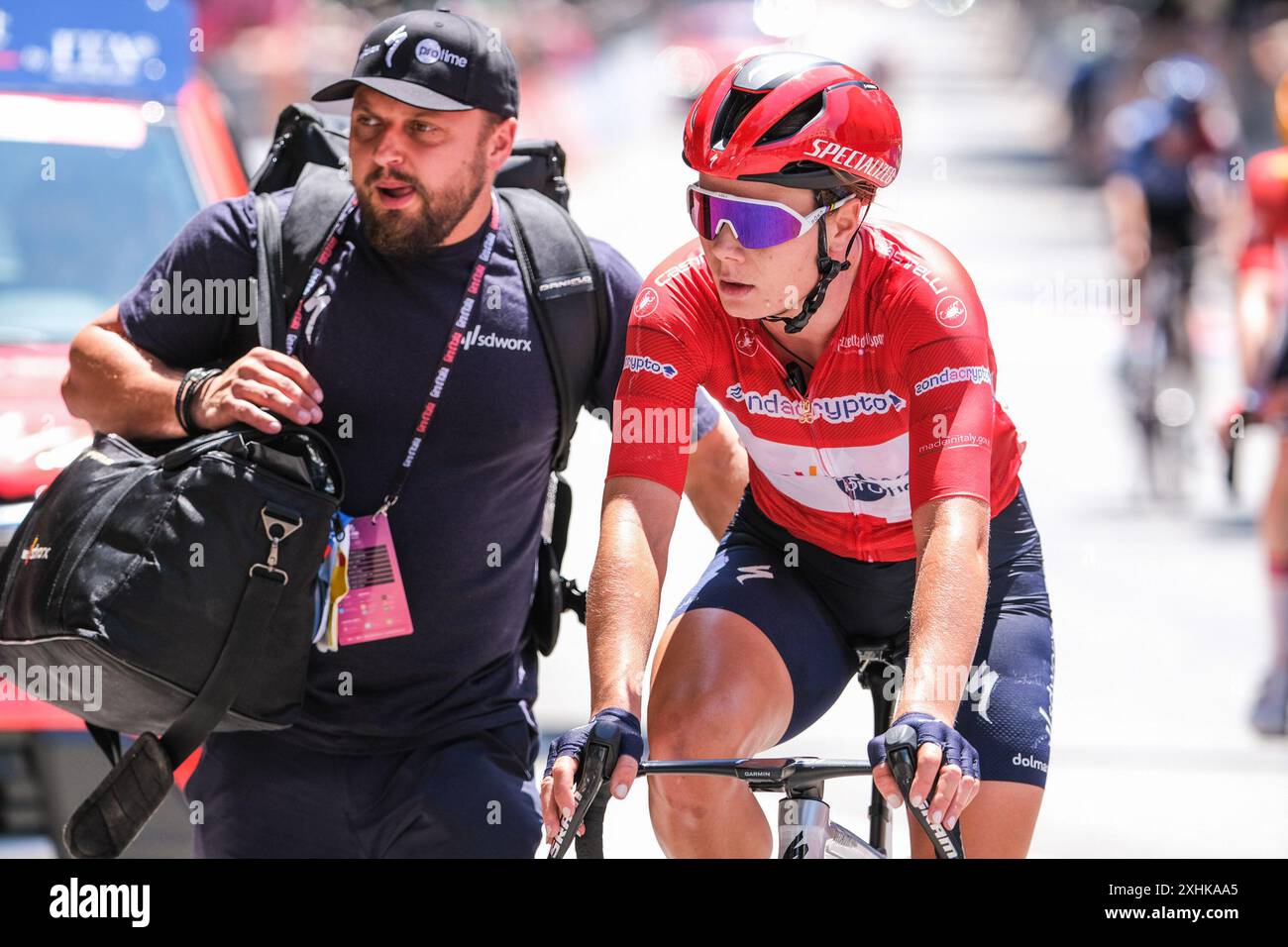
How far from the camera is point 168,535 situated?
402cm

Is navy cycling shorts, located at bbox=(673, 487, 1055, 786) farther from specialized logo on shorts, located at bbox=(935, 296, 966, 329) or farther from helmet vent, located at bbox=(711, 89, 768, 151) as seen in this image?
helmet vent, located at bbox=(711, 89, 768, 151)

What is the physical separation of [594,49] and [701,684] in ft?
107

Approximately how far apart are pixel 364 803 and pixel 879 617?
1.24 meters

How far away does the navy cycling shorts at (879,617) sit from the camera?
3.91 metres

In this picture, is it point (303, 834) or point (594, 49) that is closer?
point (303, 834)

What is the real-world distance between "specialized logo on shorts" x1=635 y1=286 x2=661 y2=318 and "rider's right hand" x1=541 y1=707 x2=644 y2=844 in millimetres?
894

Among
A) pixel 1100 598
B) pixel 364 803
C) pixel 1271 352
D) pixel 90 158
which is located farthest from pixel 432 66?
pixel 1100 598

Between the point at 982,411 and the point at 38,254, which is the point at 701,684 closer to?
the point at 982,411

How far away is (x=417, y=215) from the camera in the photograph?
14.1 feet

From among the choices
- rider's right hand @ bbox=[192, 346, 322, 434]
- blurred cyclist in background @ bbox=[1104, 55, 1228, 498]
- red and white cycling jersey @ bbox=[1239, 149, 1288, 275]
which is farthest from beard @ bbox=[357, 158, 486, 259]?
blurred cyclist in background @ bbox=[1104, 55, 1228, 498]

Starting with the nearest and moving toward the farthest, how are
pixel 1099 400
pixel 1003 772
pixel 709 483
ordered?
pixel 1003 772
pixel 709 483
pixel 1099 400

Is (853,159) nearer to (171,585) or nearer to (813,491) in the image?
(813,491)
